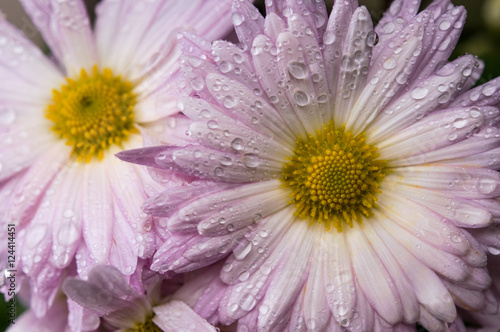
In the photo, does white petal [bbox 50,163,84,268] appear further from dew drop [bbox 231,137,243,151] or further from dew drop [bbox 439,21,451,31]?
dew drop [bbox 439,21,451,31]

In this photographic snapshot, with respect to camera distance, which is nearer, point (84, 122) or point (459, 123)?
point (459, 123)

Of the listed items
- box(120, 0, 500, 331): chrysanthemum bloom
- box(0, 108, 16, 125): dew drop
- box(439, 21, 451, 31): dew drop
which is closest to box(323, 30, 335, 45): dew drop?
box(120, 0, 500, 331): chrysanthemum bloom

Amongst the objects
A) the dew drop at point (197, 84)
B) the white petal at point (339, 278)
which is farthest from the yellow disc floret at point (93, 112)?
the white petal at point (339, 278)

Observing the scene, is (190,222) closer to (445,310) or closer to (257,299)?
(257,299)

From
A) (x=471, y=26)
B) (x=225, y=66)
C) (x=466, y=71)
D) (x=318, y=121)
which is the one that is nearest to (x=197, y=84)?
(x=225, y=66)

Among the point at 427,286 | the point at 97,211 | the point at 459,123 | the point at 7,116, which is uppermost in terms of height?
the point at 7,116

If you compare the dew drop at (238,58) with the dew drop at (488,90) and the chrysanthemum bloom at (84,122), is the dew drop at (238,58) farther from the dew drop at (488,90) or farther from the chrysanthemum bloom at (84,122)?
the dew drop at (488,90)

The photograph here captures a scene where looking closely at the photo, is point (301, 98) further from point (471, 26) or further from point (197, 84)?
point (471, 26)
